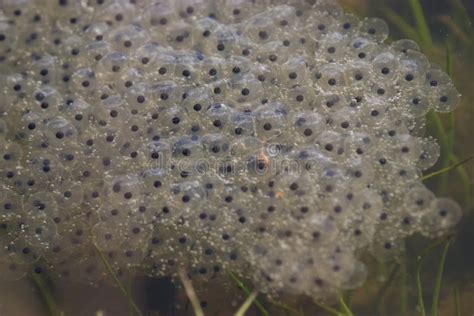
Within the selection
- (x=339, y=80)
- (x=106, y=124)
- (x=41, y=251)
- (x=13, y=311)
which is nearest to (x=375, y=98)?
(x=339, y=80)

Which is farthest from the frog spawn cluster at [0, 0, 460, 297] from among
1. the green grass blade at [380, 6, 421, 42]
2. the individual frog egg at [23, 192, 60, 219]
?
the green grass blade at [380, 6, 421, 42]

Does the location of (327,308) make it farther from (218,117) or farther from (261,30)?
(261,30)

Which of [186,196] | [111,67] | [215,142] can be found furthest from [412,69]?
[111,67]

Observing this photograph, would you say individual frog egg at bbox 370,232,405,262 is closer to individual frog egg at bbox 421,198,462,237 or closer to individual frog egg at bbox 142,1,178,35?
individual frog egg at bbox 421,198,462,237

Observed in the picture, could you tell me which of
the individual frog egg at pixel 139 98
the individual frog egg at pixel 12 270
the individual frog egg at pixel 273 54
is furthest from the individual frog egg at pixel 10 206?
the individual frog egg at pixel 273 54

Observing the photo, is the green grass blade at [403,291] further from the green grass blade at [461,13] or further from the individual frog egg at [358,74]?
the green grass blade at [461,13]

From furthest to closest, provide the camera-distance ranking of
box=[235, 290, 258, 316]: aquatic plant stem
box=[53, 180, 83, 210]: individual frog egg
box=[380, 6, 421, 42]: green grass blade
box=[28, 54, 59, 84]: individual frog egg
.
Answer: box=[380, 6, 421, 42]: green grass blade, box=[28, 54, 59, 84]: individual frog egg, box=[53, 180, 83, 210]: individual frog egg, box=[235, 290, 258, 316]: aquatic plant stem
